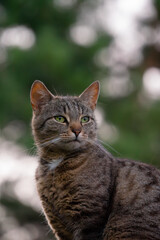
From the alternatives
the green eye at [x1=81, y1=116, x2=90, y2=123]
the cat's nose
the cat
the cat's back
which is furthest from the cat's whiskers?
the cat's back

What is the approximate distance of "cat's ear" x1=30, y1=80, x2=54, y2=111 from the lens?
469 centimetres

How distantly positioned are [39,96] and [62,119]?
0.36 meters

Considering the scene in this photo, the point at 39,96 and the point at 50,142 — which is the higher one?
the point at 39,96

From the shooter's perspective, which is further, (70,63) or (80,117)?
(70,63)

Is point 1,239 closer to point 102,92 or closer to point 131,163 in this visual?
point 102,92

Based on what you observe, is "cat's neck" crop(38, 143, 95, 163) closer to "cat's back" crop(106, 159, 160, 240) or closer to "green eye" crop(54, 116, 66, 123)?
"green eye" crop(54, 116, 66, 123)

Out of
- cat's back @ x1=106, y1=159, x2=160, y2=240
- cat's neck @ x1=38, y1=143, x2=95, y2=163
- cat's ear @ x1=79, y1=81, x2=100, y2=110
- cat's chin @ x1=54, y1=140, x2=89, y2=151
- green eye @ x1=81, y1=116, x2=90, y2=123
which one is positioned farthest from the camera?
cat's ear @ x1=79, y1=81, x2=100, y2=110

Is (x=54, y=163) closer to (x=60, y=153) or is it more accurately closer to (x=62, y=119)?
(x=60, y=153)

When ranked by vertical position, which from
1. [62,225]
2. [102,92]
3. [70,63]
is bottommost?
[62,225]

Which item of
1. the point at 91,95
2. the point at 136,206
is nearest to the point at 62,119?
the point at 91,95

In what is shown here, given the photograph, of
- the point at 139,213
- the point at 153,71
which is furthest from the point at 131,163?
the point at 153,71

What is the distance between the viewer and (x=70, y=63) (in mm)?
11477

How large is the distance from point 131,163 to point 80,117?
26.1 inches

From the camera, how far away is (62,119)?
4.59 meters
